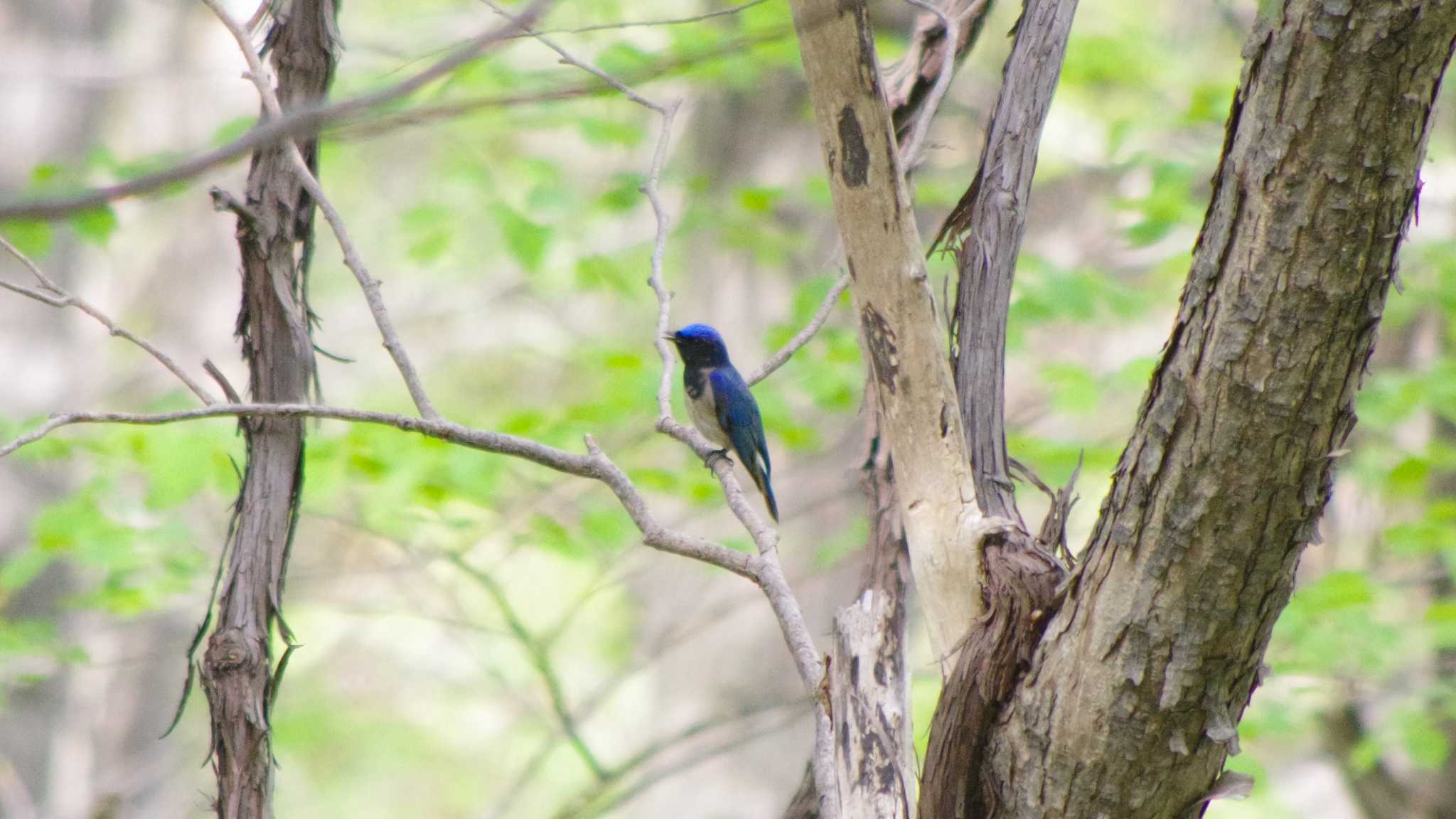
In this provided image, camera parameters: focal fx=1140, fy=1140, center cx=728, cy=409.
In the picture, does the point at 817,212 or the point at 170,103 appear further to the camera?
the point at 170,103

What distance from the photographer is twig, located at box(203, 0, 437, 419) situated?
79.6 inches

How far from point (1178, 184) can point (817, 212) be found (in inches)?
89.9

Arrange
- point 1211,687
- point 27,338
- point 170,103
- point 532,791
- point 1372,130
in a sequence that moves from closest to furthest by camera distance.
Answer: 1. point 1372,130
2. point 1211,687
3. point 27,338
4. point 170,103
5. point 532,791

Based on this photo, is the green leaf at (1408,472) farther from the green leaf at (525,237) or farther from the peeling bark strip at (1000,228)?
the green leaf at (525,237)

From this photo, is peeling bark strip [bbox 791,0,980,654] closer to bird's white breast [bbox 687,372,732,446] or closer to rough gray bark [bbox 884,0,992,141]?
rough gray bark [bbox 884,0,992,141]

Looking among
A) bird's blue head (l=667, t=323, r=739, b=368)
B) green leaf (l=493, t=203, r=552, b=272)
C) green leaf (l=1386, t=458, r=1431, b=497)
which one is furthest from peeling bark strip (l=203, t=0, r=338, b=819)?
green leaf (l=1386, t=458, r=1431, b=497)

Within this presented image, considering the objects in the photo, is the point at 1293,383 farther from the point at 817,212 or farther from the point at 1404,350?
the point at 1404,350

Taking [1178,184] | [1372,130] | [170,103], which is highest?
[170,103]

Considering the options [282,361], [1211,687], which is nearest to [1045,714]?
A: [1211,687]

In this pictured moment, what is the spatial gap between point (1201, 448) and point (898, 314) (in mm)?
660

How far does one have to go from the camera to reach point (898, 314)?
2.10m

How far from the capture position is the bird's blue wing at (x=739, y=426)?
5.33 meters

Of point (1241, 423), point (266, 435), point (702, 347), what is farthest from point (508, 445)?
point (702, 347)

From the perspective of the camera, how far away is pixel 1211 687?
1689 millimetres
